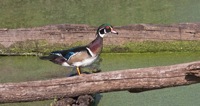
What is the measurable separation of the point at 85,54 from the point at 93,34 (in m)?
2.23

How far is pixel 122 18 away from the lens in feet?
27.3

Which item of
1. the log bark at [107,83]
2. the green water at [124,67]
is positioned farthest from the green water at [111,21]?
the log bark at [107,83]

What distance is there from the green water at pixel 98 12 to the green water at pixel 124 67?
4.57ft

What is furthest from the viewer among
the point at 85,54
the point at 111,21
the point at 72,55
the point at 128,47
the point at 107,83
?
the point at 111,21

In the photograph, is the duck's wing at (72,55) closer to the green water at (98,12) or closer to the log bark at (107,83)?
the log bark at (107,83)

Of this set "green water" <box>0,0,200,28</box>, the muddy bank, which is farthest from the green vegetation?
"green water" <box>0,0,200,28</box>

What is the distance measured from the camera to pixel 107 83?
386cm

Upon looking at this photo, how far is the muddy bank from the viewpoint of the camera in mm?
6727

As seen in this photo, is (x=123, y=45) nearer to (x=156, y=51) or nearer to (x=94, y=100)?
(x=156, y=51)

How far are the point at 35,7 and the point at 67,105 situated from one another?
16.0ft

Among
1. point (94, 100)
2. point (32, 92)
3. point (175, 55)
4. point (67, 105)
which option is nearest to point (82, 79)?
point (32, 92)

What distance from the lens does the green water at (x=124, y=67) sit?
538 cm

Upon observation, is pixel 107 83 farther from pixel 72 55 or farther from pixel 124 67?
pixel 124 67

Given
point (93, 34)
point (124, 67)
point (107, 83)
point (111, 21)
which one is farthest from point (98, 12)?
point (107, 83)
